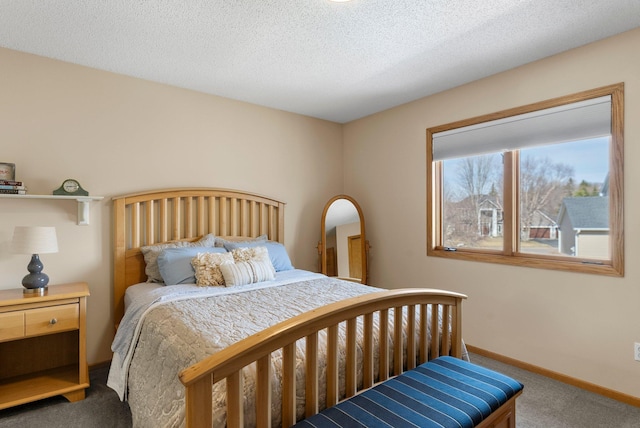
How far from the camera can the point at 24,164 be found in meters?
2.48

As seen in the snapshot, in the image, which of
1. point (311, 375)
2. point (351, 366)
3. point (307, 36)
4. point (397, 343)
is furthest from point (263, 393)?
point (307, 36)

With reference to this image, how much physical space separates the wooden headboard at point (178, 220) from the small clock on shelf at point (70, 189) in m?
0.26

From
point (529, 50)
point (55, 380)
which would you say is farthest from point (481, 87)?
point (55, 380)

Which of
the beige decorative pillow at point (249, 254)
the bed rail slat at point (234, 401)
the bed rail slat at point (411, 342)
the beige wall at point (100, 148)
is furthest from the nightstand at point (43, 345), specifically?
the bed rail slat at point (411, 342)

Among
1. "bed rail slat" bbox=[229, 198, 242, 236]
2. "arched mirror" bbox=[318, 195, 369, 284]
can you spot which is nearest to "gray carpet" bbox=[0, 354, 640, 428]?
"bed rail slat" bbox=[229, 198, 242, 236]

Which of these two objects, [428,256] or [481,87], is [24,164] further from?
[481,87]

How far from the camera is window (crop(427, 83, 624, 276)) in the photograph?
7.75ft

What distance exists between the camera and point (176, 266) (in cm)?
262

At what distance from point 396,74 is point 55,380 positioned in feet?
11.3

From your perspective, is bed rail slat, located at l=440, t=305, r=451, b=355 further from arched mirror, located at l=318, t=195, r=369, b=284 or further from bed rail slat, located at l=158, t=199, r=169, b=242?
bed rail slat, located at l=158, t=199, r=169, b=242

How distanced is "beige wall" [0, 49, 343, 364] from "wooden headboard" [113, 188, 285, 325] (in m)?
0.10

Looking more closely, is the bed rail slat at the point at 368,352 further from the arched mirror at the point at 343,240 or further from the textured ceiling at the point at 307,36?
the arched mirror at the point at 343,240

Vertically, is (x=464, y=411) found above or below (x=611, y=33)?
below

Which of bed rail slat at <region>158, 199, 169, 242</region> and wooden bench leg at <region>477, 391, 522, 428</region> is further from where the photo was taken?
bed rail slat at <region>158, 199, 169, 242</region>
